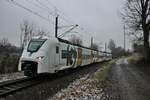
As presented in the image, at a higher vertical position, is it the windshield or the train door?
the windshield

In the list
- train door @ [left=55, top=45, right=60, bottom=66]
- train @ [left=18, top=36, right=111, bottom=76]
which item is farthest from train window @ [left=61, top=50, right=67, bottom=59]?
train door @ [left=55, top=45, right=60, bottom=66]

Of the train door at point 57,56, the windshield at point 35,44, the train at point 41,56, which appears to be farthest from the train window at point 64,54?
the windshield at point 35,44

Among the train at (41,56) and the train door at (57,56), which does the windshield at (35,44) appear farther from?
the train door at (57,56)

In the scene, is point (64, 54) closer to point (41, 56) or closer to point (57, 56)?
point (57, 56)

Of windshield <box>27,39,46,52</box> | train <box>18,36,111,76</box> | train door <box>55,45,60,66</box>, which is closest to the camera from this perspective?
train <box>18,36,111,76</box>

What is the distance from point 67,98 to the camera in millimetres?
9477

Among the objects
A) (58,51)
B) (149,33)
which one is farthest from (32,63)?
(149,33)

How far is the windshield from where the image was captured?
49.9 feet

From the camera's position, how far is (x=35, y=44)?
51.0ft

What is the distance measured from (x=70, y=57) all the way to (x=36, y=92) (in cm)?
982

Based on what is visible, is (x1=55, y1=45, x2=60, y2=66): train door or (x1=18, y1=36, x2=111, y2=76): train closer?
(x1=18, y1=36, x2=111, y2=76): train

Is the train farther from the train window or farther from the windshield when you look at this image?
the train window

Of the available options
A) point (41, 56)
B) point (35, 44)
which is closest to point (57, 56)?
point (35, 44)

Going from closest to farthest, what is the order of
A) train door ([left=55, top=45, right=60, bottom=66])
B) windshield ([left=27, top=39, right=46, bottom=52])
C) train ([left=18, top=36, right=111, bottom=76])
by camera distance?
train ([left=18, top=36, right=111, bottom=76]) → windshield ([left=27, top=39, right=46, bottom=52]) → train door ([left=55, top=45, right=60, bottom=66])
